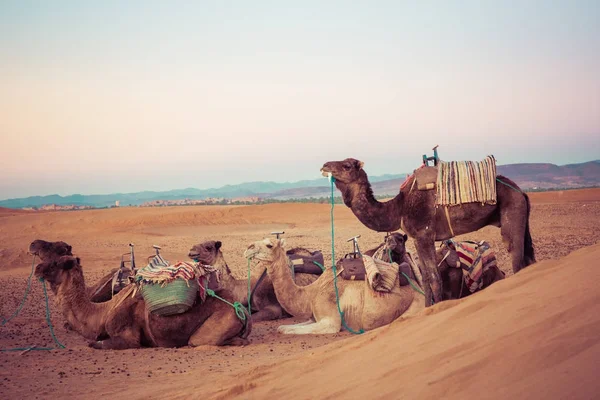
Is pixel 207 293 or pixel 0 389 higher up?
pixel 207 293

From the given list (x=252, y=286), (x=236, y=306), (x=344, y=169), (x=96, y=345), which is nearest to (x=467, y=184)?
(x=344, y=169)

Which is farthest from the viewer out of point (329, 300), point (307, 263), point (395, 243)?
point (307, 263)

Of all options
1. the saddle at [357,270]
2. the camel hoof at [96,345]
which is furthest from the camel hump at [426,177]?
the camel hoof at [96,345]

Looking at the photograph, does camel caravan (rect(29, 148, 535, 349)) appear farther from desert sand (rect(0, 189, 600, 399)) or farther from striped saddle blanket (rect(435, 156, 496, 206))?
desert sand (rect(0, 189, 600, 399))

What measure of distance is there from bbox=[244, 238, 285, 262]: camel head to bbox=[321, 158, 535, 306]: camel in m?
1.75

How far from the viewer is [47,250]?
8453 mm

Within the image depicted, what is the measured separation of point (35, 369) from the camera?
6.80 meters

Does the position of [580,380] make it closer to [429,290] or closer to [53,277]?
[429,290]

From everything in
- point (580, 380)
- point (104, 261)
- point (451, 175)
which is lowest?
point (104, 261)

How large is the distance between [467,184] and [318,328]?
300 cm

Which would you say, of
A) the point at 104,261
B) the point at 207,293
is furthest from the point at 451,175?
the point at 104,261

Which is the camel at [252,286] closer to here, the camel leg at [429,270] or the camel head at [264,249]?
the camel head at [264,249]

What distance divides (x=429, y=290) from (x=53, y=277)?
5.25m

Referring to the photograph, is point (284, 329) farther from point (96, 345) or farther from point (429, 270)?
point (96, 345)
